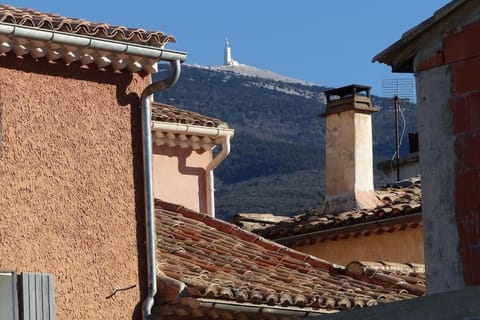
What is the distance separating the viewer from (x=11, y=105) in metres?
15.2

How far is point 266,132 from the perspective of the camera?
93.2m

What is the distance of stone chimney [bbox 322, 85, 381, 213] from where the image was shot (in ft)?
83.6

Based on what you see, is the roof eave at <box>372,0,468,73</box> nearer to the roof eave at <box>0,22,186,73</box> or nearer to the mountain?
the roof eave at <box>0,22,186,73</box>

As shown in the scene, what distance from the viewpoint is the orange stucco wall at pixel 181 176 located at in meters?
20.8

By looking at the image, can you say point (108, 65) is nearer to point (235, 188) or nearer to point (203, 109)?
point (235, 188)

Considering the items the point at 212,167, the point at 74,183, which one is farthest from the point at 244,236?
the point at 74,183

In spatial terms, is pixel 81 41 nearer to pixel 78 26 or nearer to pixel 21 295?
pixel 78 26

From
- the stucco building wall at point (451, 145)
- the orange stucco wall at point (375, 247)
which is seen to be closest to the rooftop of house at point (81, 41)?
the stucco building wall at point (451, 145)

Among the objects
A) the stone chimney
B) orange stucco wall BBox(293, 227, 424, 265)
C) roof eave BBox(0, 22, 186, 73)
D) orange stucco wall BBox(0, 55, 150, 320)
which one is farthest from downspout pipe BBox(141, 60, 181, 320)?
the stone chimney

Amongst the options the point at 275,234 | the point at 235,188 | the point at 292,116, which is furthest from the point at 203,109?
the point at 275,234

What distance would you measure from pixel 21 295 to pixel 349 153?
38.4 ft

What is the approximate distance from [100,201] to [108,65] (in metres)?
1.32

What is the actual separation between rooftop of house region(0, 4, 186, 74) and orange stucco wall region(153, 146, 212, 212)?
4.36 meters

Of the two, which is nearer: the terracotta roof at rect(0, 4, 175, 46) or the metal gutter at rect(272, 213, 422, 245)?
the terracotta roof at rect(0, 4, 175, 46)
